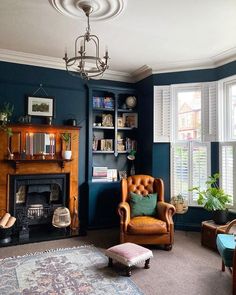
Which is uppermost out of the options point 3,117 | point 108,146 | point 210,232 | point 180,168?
point 3,117

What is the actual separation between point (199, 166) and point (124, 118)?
5.84 ft

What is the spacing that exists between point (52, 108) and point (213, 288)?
361cm

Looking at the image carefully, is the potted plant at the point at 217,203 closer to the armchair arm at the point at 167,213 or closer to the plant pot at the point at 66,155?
the armchair arm at the point at 167,213

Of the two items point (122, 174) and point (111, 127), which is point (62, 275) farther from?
point (111, 127)

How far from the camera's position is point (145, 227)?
3607 millimetres

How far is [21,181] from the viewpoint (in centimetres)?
427

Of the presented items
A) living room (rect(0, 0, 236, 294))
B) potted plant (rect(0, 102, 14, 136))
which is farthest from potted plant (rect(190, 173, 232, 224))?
potted plant (rect(0, 102, 14, 136))

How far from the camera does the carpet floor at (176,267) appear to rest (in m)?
2.71

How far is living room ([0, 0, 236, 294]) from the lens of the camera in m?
3.25

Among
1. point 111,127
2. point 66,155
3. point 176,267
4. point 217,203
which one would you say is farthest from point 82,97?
point 176,267

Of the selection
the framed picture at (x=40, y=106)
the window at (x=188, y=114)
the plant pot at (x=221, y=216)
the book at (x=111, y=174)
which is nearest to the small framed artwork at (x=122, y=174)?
the book at (x=111, y=174)

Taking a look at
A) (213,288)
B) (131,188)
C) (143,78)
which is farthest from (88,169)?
(213,288)

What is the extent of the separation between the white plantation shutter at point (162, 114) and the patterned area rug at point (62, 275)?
2.35 meters

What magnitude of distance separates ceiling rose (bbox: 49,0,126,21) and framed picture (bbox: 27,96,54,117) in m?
1.87
